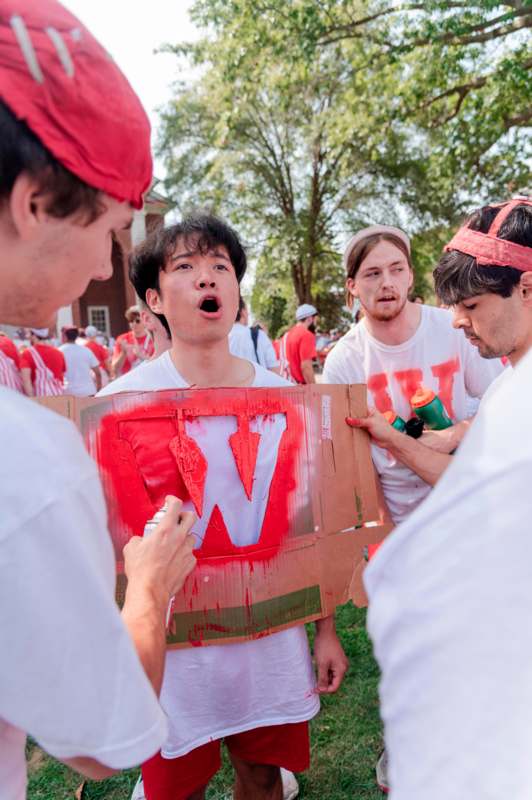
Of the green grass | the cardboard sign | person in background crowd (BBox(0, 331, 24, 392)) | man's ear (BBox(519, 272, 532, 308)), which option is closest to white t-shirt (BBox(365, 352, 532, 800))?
the cardboard sign

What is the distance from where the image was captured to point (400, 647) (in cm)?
67

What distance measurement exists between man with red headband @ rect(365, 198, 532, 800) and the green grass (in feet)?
8.18

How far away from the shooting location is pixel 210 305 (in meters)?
2.10

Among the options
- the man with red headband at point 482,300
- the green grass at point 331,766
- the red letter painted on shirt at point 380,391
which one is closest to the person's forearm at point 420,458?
the man with red headband at point 482,300

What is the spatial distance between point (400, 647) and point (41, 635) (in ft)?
1.45

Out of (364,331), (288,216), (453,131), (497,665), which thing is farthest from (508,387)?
(288,216)

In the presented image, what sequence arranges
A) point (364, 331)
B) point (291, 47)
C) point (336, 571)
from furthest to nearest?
point (291, 47)
point (364, 331)
point (336, 571)

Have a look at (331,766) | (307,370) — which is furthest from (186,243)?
(307,370)

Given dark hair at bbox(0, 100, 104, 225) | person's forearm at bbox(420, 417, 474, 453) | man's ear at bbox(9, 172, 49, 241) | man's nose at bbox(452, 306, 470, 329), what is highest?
dark hair at bbox(0, 100, 104, 225)

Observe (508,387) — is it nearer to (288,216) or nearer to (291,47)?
(291,47)

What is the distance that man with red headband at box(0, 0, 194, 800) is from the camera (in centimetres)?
78

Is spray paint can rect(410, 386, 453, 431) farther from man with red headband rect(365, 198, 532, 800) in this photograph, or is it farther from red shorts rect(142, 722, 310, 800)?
man with red headband rect(365, 198, 532, 800)

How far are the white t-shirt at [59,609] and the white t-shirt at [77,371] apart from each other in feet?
23.7

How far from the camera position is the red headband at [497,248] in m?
2.14
